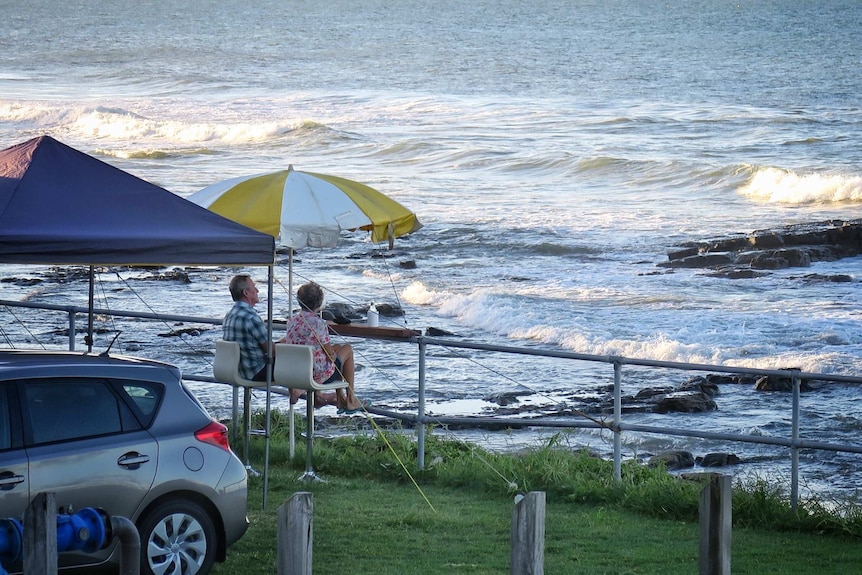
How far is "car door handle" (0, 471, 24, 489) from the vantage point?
5.85m

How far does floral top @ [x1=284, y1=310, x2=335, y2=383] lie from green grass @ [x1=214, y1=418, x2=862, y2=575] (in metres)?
0.86

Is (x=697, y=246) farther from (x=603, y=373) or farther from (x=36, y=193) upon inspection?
(x=36, y=193)

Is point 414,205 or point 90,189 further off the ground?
point 414,205

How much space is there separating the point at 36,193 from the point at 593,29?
411 feet

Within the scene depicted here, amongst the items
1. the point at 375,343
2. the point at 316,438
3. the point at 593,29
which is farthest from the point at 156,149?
the point at 593,29

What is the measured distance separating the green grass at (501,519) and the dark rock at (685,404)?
15.7 ft

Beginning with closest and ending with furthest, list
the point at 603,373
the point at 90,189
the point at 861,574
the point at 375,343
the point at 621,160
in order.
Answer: the point at 861,574
the point at 90,189
the point at 603,373
the point at 375,343
the point at 621,160

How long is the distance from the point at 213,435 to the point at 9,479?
1150 mm

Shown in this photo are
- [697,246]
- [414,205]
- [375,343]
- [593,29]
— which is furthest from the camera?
[593,29]

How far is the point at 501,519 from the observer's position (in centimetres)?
847

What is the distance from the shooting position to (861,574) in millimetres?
7332

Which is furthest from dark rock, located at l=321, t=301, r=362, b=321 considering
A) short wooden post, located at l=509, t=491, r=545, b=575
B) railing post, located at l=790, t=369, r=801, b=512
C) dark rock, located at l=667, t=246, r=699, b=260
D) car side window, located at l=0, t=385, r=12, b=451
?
short wooden post, located at l=509, t=491, r=545, b=575

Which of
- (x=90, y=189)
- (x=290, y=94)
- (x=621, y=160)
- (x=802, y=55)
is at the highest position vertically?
(x=802, y=55)

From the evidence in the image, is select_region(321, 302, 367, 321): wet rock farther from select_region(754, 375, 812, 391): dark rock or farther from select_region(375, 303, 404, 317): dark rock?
select_region(754, 375, 812, 391): dark rock
